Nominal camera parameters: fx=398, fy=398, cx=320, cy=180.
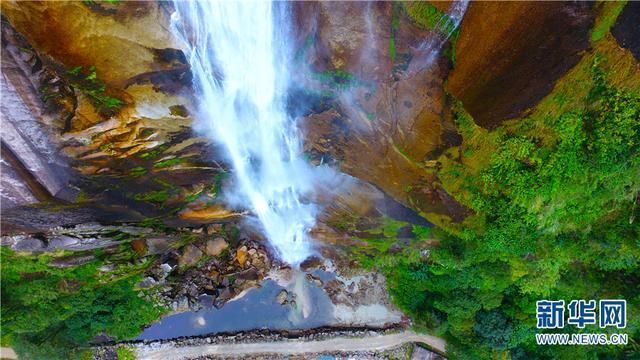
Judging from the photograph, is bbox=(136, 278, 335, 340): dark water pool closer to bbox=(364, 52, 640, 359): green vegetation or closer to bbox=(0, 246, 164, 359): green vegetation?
bbox=(0, 246, 164, 359): green vegetation

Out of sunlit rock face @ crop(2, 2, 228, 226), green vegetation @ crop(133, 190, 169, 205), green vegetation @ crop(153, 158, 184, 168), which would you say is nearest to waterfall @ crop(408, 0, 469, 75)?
sunlit rock face @ crop(2, 2, 228, 226)

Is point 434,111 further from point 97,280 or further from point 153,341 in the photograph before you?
point 153,341

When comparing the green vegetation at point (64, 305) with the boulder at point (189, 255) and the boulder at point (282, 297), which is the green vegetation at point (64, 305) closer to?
the boulder at point (189, 255)

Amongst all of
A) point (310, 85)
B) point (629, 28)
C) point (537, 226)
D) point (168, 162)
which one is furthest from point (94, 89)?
point (537, 226)

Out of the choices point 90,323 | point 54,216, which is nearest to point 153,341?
point 90,323

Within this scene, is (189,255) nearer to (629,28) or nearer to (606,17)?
(606,17)
